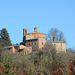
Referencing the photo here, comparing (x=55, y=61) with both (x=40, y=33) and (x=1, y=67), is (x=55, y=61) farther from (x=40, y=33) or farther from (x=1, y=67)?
(x=40, y=33)

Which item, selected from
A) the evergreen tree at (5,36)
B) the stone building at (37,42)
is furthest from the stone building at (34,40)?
the evergreen tree at (5,36)

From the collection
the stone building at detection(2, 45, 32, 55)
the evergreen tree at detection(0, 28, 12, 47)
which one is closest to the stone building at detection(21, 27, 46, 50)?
the stone building at detection(2, 45, 32, 55)

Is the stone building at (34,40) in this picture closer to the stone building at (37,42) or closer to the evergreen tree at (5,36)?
the stone building at (37,42)


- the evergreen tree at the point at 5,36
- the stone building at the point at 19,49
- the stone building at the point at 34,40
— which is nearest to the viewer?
the stone building at the point at 19,49

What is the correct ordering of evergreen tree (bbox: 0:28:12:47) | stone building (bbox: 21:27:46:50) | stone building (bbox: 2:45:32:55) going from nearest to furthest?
stone building (bbox: 2:45:32:55), stone building (bbox: 21:27:46:50), evergreen tree (bbox: 0:28:12:47)

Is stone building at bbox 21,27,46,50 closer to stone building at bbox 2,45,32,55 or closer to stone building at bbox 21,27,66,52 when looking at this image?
stone building at bbox 21,27,66,52

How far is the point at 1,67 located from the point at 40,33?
874 inches

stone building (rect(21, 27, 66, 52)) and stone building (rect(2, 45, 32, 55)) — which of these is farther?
stone building (rect(21, 27, 66, 52))

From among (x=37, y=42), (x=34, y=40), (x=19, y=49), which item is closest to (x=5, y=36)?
(x=19, y=49)

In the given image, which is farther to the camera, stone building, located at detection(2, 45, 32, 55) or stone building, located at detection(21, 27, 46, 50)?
stone building, located at detection(21, 27, 46, 50)

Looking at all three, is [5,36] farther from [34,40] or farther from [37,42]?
[37,42]

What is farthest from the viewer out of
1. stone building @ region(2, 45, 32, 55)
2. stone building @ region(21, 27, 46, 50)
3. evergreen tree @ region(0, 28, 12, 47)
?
evergreen tree @ region(0, 28, 12, 47)

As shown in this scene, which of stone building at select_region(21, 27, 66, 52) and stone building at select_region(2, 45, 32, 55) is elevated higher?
stone building at select_region(21, 27, 66, 52)

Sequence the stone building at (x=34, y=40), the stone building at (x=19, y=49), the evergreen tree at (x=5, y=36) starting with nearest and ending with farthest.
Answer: the stone building at (x=19, y=49)
the stone building at (x=34, y=40)
the evergreen tree at (x=5, y=36)
